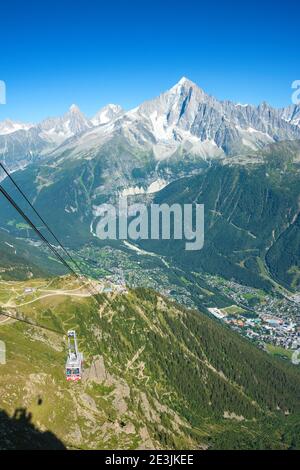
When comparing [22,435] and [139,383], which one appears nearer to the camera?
[22,435]

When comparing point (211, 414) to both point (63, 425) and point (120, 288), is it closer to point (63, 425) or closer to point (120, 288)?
point (120, 288)

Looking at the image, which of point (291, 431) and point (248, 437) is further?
point (291, 431)

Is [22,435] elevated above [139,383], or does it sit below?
above

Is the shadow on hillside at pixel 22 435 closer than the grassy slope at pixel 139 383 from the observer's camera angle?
Yes

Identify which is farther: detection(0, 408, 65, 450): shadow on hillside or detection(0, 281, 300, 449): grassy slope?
detection(0, 281, 300, 449): grassy slope
